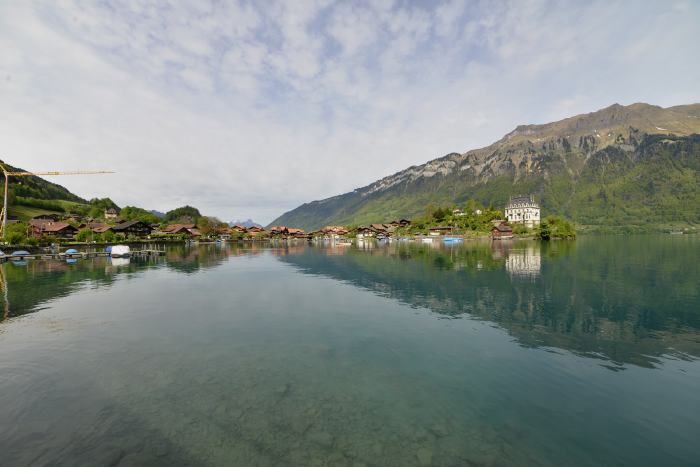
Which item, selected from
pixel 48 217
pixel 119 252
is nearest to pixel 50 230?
pixel 119 252

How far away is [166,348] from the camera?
878 inches

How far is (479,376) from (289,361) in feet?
37.7

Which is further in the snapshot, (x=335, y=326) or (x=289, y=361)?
(x=335, y=326)

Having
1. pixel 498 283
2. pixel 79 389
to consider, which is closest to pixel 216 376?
pixel 79 389

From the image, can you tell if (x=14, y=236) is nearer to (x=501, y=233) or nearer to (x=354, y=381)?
(x=354, y=381)

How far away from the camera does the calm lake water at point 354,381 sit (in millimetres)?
11758

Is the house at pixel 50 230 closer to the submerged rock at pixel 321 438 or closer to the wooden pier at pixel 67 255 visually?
the wooden pier at pixel 67 255

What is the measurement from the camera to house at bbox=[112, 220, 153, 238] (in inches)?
6122

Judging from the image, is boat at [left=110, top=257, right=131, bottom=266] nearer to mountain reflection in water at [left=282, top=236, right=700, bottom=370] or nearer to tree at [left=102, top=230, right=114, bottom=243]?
mountain reflection in water at [left=282, top=236, right=700, bottom=370]

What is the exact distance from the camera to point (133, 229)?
162 meters

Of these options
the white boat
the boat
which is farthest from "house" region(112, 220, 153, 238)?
the boat

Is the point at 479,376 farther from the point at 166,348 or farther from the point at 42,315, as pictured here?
the point at 42,315

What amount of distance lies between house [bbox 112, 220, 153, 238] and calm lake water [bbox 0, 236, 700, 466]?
460ft

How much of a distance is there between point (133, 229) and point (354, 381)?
183 meters
